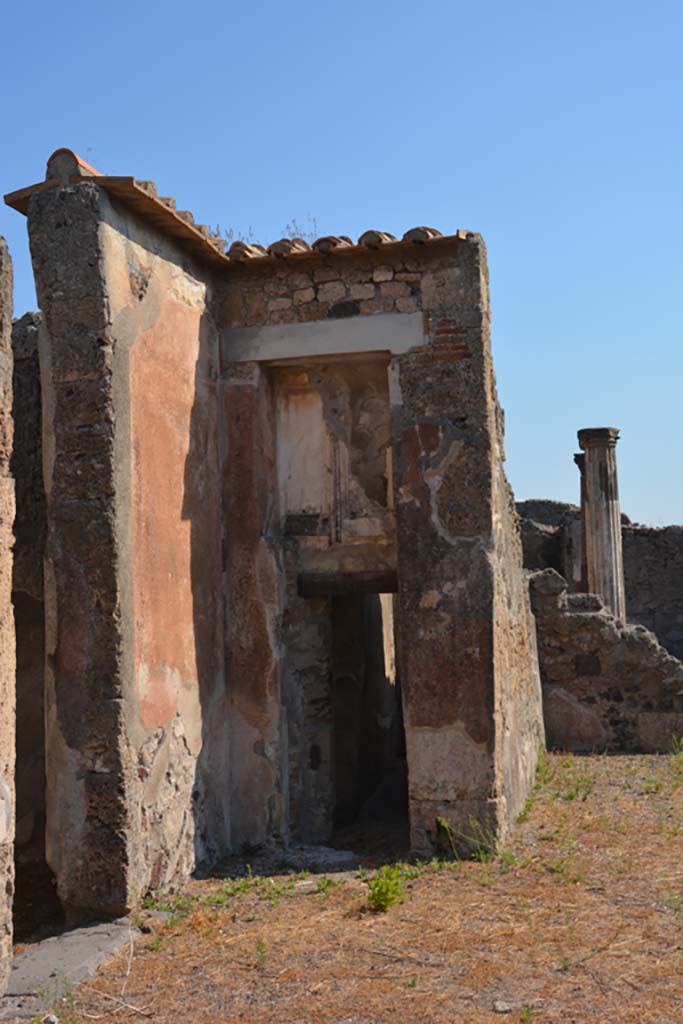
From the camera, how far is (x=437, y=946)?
180 inches

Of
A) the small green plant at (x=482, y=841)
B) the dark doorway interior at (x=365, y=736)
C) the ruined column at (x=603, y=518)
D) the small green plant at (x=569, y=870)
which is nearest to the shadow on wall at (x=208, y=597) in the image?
the dark doorway interior at (x=365, y=736)

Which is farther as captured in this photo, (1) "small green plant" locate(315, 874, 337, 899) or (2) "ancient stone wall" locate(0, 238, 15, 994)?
(1) "small green plant" locate(315, 874, 337, 899)

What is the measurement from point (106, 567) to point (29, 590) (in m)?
0.68

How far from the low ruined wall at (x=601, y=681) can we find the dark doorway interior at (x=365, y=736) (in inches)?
59.3

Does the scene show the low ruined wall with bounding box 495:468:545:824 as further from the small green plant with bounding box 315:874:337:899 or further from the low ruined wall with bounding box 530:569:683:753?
the small green plant with bounding box 315:874:337:899

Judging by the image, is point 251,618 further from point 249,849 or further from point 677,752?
point 677,752

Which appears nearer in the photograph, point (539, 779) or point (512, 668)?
point (512, 668)

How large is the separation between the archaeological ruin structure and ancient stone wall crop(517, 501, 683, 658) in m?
9.83

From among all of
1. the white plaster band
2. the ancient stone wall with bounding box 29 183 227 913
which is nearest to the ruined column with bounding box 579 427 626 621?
the white plaster band

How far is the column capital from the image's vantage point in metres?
12.3

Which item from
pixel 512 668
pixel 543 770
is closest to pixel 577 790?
pixel 543 770

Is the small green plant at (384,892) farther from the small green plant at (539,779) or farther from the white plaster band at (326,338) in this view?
the white plaster band at (326,338)

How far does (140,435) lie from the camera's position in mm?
5469

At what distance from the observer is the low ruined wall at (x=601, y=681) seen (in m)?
9.21
